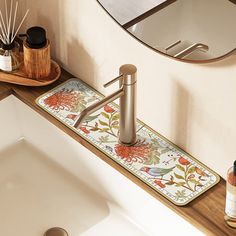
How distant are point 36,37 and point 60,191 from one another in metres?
0.39

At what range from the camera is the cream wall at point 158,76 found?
156 centimetres

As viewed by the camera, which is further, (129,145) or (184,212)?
(129,145)

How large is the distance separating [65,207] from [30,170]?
0.17 m

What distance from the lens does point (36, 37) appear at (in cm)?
184

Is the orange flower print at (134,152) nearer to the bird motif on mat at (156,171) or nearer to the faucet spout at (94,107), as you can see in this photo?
the bird motif on mat at (156,171)

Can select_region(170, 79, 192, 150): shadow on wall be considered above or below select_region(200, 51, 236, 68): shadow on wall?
below

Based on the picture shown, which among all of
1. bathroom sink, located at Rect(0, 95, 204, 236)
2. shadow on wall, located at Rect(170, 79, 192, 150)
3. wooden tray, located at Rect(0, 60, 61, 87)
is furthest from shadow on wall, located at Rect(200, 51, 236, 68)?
wooden tray, located at Rect(0, 60, 61, 87)

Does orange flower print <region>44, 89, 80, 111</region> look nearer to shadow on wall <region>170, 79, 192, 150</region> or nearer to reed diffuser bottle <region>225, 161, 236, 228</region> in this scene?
shadow on wall <region>170, 79, 192, 150</region>

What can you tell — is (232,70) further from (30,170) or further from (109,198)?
(30,170)

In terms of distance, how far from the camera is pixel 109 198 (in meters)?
1.79

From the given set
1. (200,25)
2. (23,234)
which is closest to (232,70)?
(200,25)

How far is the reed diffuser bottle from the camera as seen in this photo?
1505 millimetres

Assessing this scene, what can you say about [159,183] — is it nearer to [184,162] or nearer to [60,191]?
[184,162]

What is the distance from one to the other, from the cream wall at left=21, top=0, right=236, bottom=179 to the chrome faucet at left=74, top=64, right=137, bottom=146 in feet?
0.21
